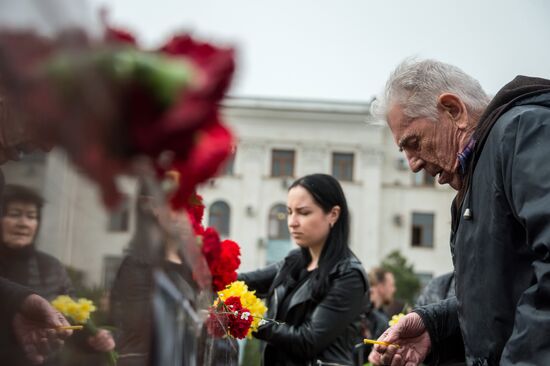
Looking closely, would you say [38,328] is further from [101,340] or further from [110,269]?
[110,269]

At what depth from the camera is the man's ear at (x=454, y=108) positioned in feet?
8.29

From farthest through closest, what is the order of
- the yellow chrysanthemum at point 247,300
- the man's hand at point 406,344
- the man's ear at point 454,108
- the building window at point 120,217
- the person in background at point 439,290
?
the person in background at point 439,290, the yellow chrysanthemum at point 247,300, the man's hand at point 406,344, the man's ear at point 454,108, the building window at point 120,217

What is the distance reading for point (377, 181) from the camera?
33688 millimetres

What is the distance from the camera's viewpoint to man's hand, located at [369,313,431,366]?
107 inches

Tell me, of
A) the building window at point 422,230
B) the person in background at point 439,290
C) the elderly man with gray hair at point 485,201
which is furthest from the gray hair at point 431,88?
the building window at point 422,230

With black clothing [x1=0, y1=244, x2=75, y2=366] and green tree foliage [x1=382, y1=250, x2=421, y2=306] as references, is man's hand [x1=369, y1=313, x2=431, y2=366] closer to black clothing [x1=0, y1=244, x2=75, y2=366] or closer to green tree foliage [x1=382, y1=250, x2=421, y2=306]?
black clothing [x1=0, y1=244, x2=75, y2=366]

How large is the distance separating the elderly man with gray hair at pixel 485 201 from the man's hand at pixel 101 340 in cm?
117

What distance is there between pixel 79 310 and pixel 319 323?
247 centimetres

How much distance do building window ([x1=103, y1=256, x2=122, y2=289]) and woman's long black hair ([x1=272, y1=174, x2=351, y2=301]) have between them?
268cm

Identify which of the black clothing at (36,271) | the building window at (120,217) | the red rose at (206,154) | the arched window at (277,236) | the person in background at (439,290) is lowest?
the arched window at (277,236)

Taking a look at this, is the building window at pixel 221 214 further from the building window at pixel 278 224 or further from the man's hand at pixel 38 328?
the man's hand at pixel 38 328

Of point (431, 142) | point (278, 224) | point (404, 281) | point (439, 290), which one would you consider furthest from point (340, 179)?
point (431, 142)

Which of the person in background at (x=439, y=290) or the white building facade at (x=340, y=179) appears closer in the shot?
the person in background at (x=439, y=290)

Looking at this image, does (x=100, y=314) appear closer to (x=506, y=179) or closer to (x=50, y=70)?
(x=50, y=70)
